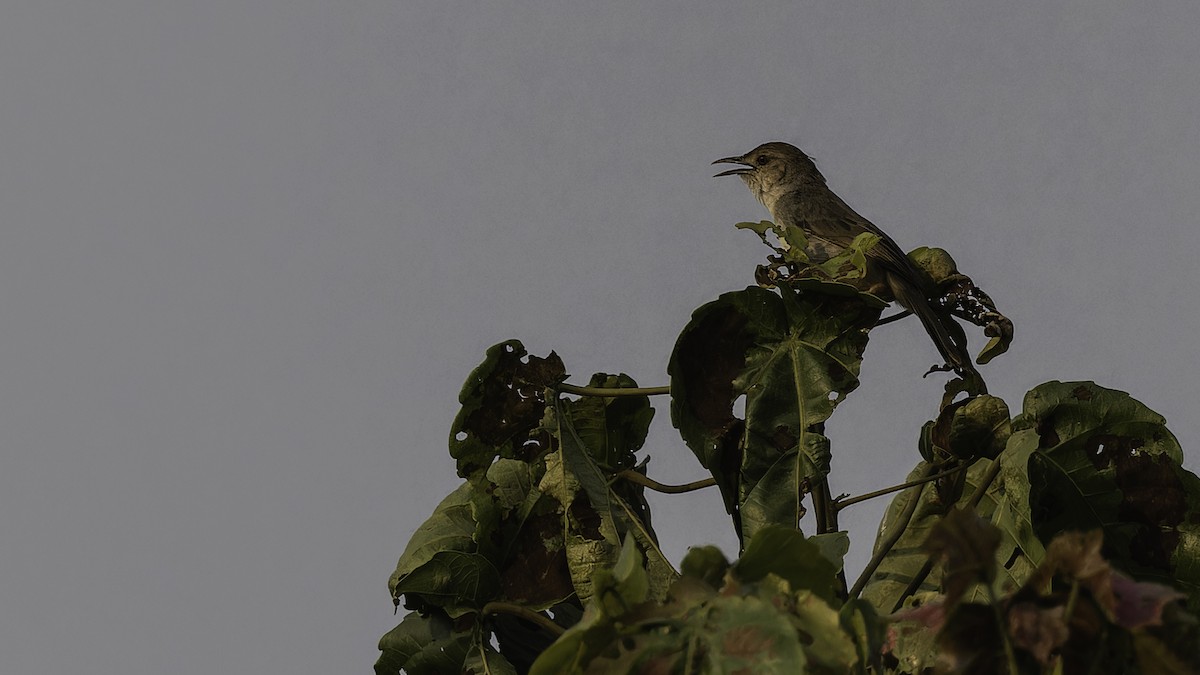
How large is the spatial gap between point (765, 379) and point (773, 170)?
3137mm

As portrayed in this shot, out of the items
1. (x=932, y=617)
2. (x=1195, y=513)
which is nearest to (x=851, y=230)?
(x=1195, y=513)

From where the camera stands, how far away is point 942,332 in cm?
365

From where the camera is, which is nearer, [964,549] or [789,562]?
[964,549]

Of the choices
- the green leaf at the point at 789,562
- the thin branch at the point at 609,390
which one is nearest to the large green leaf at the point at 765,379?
the thin branch at the point at 609,390

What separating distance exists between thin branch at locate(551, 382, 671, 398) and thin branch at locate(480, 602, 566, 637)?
0.59 meters

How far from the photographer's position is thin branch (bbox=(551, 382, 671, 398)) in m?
3.39

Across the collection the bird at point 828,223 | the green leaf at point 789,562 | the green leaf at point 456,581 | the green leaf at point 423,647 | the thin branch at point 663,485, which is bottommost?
the green leaf at point 789,562

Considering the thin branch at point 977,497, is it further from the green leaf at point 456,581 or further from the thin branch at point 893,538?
the green leaf at point 456,581

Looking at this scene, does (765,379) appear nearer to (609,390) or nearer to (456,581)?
(609,390)

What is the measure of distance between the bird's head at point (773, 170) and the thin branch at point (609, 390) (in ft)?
8.90

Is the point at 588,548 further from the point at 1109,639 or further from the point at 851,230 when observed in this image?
the point at 851,230

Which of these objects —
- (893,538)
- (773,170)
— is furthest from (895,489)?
(773,170)

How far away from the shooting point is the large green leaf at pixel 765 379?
3186 mm

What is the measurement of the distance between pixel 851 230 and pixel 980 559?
3747mm
